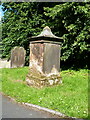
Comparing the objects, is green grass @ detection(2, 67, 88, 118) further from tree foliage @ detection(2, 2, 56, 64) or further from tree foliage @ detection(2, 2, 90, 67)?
tree foliage @ detection(2, 2, 56, 64)

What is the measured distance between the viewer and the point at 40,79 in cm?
594

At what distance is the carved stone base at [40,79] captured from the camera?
19.6ft

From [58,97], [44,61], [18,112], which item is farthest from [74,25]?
[18,112]

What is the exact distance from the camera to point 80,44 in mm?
9227

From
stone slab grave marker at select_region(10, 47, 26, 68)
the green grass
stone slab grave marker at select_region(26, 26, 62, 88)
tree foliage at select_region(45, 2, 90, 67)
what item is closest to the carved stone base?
stone slab grave marker at select_region(26, 26, 62, 88)

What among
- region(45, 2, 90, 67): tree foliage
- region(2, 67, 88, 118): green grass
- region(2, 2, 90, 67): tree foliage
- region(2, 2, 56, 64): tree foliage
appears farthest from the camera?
region(2, 2, 56, 64): tree foliage

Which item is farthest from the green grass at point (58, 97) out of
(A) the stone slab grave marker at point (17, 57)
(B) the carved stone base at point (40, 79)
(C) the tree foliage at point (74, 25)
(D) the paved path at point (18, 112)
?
(A) the stone slab grave marker at point (17, 57)

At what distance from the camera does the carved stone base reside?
19.6ft

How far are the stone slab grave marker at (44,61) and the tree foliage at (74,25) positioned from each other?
3109mm

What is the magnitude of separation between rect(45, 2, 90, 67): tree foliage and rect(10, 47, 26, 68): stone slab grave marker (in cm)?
308

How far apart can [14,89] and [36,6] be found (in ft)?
28.2

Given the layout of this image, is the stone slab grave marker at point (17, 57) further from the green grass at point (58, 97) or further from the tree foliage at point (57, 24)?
the green grass at point (58, 97)

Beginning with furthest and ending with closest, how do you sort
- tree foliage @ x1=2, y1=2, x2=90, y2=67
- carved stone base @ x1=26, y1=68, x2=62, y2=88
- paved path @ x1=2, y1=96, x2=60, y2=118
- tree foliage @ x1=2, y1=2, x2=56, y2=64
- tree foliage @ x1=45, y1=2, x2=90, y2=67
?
tree foliage @ x1=2, y1=2, x2=56, y2=64
tree foliage @ x1=2, y1=2, x2=90, y2=67
tree foliage @ x1=45, y1=2, x2=90, y2=67
carved stone base @ x1=26, y1=68, x2=62, y2=88
paved path @ x1=2, y1=96, x2=60, y2=118

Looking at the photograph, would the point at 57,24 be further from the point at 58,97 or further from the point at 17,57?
the point at 58,97
